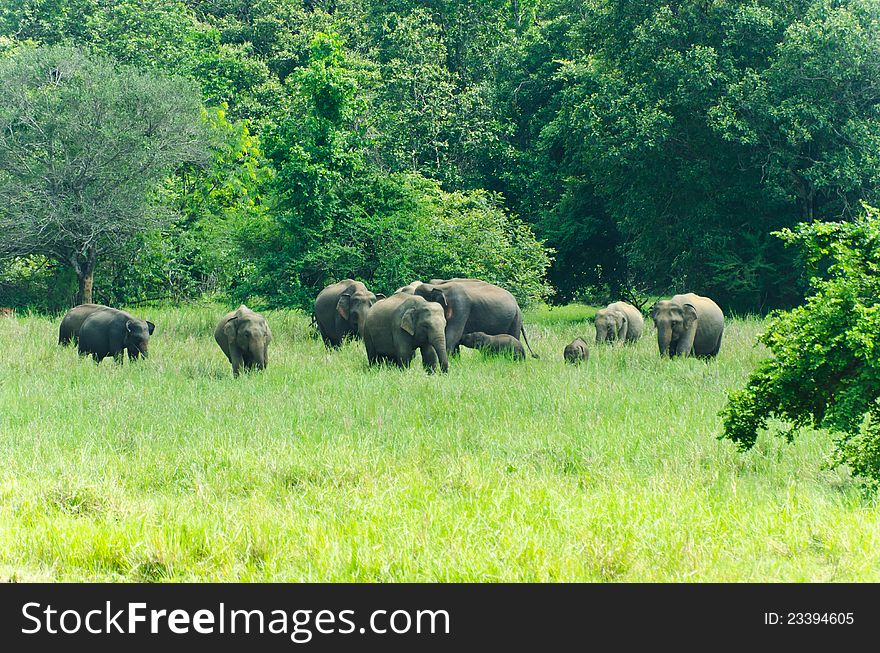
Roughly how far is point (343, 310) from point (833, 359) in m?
12.6

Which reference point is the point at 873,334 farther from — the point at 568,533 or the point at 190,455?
the point at 190,455

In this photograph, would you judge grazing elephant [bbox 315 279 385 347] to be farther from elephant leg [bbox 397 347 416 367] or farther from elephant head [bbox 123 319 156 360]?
elephant head [bbox 123 319 156 360]

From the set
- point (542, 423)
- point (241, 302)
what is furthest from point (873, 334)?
point (241, 302)

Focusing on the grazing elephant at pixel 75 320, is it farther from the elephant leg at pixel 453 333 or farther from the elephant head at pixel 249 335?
the elephant leg at pixel 453 333

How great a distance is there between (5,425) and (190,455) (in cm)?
278

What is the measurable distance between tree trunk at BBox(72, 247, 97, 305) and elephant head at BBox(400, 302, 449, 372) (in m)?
18.8

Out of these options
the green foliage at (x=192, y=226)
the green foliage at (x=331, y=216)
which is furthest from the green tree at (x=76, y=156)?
the green foliage at (x=331, y=216)

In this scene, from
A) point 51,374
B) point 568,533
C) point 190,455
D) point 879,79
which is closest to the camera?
point 568,533

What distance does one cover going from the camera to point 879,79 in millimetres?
26047

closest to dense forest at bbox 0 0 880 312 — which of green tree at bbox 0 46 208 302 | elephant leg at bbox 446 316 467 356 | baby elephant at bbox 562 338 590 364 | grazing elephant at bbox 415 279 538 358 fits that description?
green tree at bbox 0 46 208 302

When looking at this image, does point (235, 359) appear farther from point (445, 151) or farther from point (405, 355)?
point (445, 151)

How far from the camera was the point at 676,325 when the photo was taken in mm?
15969

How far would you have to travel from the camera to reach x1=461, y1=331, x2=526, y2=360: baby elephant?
16250 mm

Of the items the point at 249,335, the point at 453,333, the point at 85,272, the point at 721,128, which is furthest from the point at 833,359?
the point at 85,272
